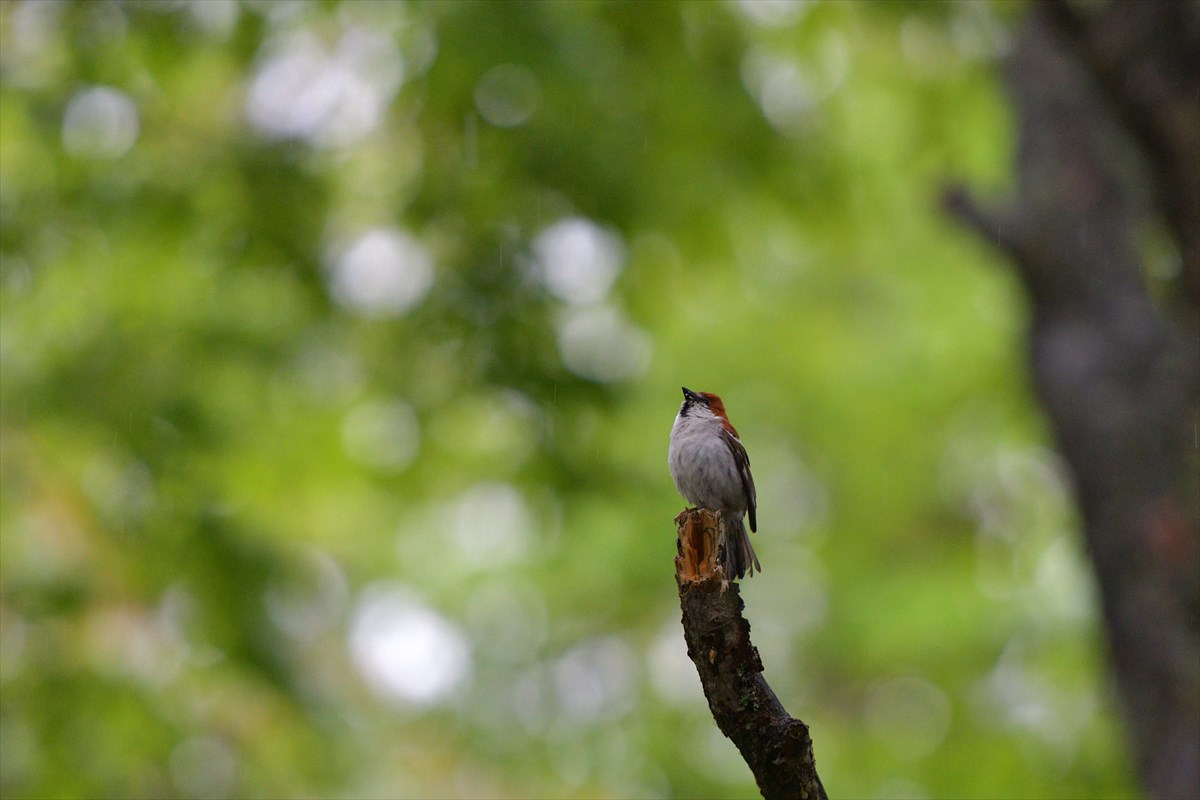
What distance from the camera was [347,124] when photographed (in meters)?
6.46

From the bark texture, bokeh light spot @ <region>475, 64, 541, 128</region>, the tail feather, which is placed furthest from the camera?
bokeh light spot @ <region>475, 64, 541, 128</region>

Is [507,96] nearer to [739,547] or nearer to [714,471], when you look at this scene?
[714,471]

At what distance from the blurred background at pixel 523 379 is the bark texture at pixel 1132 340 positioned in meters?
0.39

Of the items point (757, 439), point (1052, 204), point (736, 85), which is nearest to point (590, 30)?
point (736, 85)

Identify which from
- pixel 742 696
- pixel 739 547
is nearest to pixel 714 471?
pixel 739 547

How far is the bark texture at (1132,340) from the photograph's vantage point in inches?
A: 193

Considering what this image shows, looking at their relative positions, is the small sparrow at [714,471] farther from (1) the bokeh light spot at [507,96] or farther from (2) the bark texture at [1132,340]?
(1) the bokeh light spot at [507,96]

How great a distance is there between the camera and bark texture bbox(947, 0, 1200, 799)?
491cm

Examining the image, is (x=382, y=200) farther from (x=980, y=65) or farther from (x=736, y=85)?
(x=980, y=65)

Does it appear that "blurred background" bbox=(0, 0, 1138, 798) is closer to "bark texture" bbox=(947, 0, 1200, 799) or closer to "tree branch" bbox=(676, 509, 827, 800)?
"bark texture" bbox=(947, 0, 1200, 799)

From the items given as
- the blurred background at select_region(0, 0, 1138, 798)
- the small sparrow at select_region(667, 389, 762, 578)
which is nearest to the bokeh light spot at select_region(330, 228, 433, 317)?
the blurred background at select_region(0, 0, 1138, 798)

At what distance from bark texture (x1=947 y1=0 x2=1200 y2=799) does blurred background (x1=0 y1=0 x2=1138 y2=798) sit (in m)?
0.39

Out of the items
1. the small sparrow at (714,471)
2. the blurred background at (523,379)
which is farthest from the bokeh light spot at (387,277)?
the small sparrow at (714,471)

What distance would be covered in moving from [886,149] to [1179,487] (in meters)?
5.74
